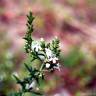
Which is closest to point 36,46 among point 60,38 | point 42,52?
point 42,52

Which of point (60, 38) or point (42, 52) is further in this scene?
point (60, 38)

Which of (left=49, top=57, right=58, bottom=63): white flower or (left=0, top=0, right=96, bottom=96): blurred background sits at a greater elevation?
(left=0, top=0, right=96, bottom=96): blurred background

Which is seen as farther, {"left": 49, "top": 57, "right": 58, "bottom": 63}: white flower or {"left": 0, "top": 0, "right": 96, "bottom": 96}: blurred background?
{"left": 0, "top": 0, "right": 96, "bottom": 96}: blurred background

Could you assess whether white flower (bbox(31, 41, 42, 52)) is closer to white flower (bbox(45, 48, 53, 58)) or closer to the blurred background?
white flower (bbox(45, 48, 53, 58))

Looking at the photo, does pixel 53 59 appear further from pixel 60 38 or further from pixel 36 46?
pixel 60 38

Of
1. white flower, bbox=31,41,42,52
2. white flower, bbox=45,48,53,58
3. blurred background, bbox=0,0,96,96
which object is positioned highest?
blurred background, bbox=0,0,96,96

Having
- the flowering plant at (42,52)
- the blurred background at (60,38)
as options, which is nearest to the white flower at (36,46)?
the flowering plant at (42,52)

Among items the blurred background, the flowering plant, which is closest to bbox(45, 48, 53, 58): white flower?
the flowering plant

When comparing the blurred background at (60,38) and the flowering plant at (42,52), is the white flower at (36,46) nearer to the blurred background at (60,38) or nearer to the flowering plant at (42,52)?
the flowering plant at (42,52)
